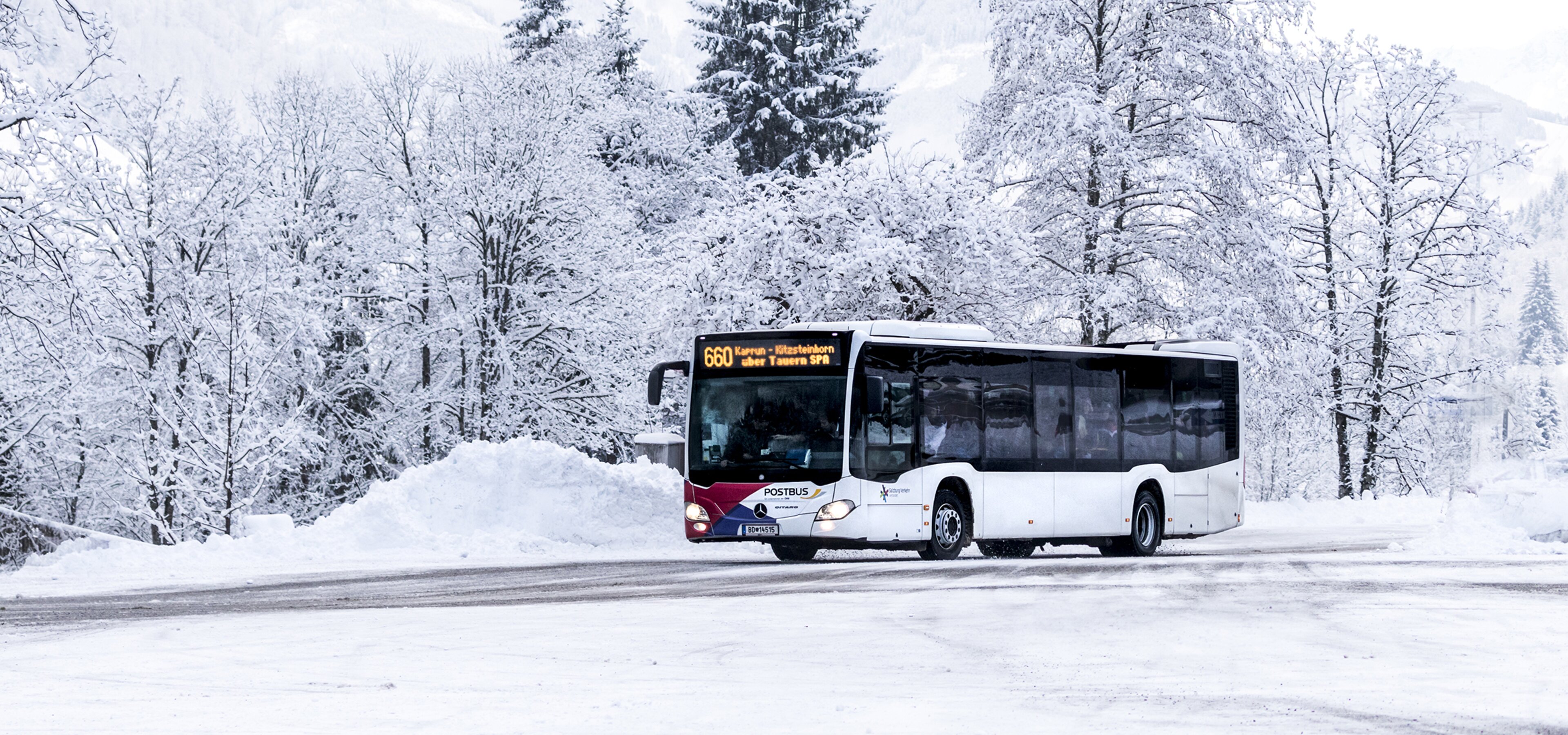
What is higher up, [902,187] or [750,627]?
[902,187]

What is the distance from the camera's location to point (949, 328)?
69.3 ft

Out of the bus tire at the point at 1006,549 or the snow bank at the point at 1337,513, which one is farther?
the snow bank at the point at 1337,513

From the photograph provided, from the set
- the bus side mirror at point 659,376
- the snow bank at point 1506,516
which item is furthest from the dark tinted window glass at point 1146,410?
the bus side mirror at point 659,376

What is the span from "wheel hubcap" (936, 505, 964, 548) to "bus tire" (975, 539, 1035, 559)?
2.56m

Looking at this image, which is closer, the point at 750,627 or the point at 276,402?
the point at 750,627

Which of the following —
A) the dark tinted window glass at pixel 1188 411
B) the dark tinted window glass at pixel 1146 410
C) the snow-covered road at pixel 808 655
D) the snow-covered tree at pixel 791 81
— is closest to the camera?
the snow-covered road at pixel 808 655

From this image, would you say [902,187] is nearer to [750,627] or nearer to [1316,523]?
[1316,523]

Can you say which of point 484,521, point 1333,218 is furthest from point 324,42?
point 484,521

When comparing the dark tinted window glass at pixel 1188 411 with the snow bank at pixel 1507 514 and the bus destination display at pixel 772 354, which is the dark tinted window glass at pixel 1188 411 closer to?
the snow bank at pixel 1507 514

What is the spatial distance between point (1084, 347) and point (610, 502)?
7313 mm

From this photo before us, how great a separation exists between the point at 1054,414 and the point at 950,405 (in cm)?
193

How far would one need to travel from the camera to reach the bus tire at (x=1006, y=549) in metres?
23.5

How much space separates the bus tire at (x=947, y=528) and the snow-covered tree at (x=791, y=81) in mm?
31683

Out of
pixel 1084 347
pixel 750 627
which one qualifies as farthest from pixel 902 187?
pixel 750 627
